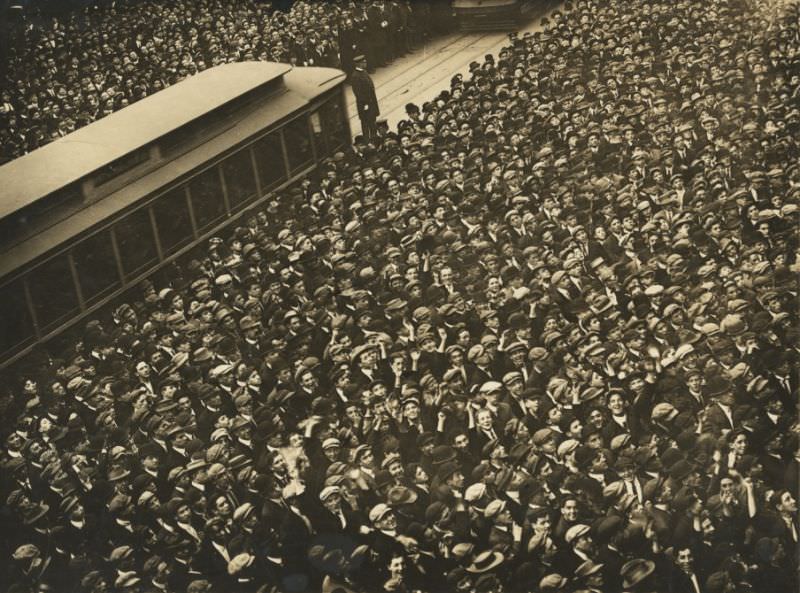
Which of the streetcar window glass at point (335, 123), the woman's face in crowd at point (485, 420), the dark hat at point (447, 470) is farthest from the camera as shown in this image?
the streetcar window glass at point (335, 123)

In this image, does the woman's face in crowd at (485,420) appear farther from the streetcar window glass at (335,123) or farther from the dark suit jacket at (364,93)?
the dark suit jacket at (364,93)

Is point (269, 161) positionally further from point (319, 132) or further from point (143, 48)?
point (143, 48)

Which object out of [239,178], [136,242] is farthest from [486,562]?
[239,178]

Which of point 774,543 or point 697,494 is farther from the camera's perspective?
point 697,494

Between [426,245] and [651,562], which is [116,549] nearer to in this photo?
[651,562]

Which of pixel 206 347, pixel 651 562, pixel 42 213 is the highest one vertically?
pixel 42 213

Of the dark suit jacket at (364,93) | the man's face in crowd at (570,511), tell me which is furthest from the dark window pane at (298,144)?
the man's face in crowd at (570,511)

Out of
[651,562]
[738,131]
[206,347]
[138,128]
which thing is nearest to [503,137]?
[738,131]

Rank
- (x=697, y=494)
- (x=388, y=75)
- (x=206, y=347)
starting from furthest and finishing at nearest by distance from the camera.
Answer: (x=388, y=75) → (x=206, y=347) → (x=697, y=494)
